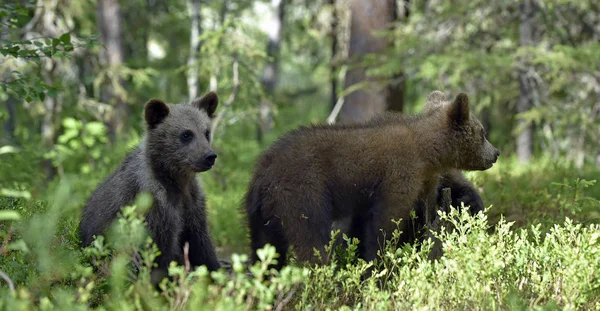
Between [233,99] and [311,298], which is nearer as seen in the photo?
[311,298]

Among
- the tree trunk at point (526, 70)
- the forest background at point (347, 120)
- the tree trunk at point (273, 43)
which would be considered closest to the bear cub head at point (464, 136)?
the forest background at point (347, 120)

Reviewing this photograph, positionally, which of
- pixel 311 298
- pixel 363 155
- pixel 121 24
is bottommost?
pixel 311 298

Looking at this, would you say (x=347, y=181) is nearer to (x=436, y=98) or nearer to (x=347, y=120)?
(x=347, y=120)

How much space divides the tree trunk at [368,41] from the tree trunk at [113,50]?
19.7ft

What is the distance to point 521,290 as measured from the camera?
482cm

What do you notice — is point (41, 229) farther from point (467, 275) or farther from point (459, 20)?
point (459, 20)

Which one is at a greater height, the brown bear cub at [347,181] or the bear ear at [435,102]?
the bear ear at [435,102]

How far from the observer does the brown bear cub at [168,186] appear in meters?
5.57

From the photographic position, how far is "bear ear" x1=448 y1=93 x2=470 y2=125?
6.14 meters

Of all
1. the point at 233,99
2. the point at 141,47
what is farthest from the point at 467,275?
the point at 141,47

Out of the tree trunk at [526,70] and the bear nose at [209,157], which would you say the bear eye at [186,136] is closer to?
the bear nose at [209,157]

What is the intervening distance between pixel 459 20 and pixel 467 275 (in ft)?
28.2

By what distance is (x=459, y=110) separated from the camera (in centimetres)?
619

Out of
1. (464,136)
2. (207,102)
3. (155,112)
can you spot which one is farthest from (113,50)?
(464,136)
